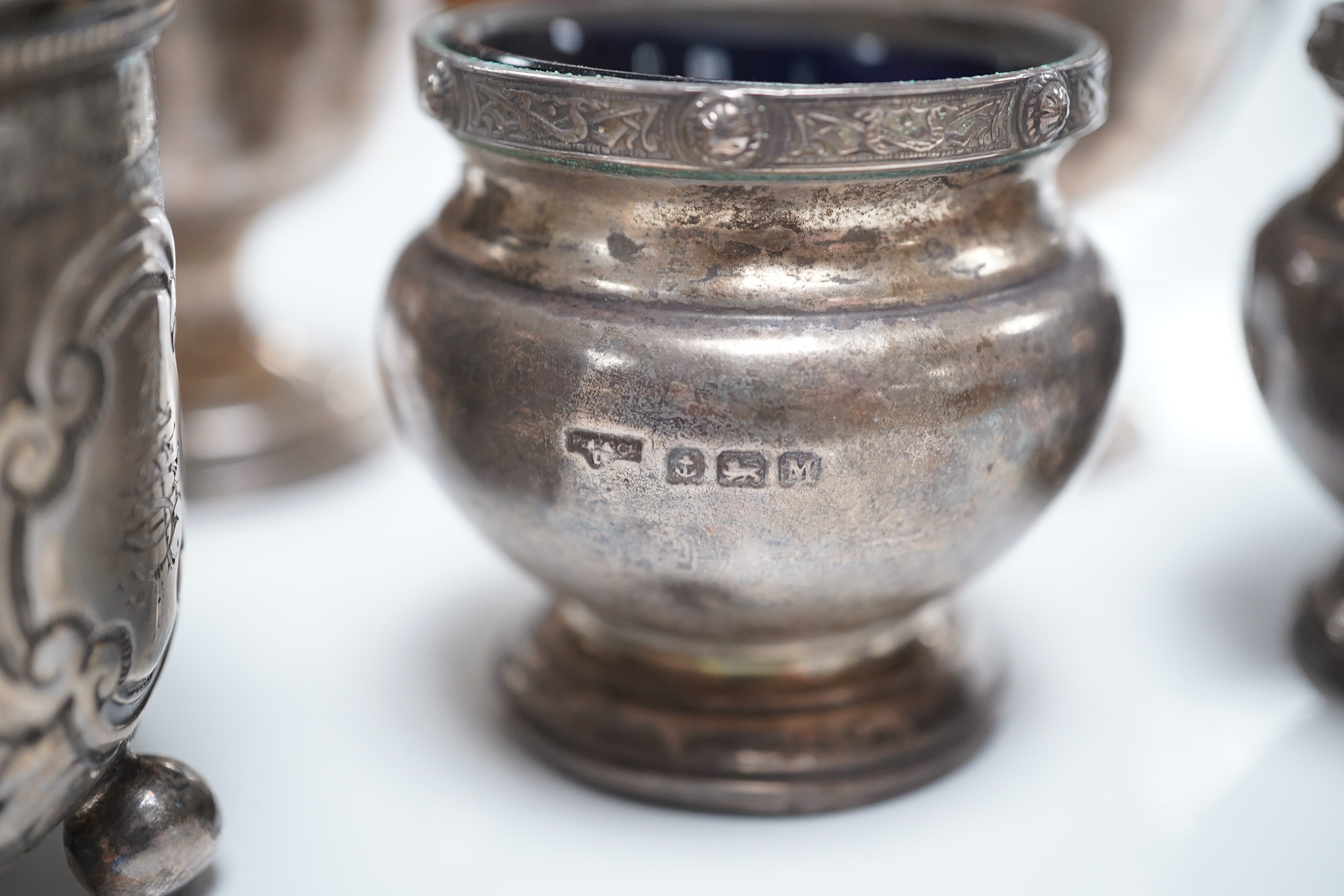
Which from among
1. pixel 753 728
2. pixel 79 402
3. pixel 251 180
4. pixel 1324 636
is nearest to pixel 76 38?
pixel 79 402

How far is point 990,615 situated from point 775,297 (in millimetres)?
381

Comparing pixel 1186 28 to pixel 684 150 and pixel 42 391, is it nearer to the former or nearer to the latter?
pixel 684 150

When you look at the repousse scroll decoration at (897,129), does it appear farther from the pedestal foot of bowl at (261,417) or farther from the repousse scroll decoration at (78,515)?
the pedestal foot of bowl at (261,417)

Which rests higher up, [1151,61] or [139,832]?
[1151,61]

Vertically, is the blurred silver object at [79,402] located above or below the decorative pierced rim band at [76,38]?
below

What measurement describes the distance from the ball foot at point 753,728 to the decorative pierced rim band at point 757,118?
299 millimetres

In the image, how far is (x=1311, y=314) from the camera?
86 cm

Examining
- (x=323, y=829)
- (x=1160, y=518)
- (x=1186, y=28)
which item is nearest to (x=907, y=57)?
(x=1186, y=28)

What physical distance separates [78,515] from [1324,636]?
0.71m

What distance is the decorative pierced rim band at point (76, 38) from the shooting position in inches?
20.9

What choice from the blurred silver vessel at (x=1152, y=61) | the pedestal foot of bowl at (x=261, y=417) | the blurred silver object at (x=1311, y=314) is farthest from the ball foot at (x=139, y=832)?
the blurred silver vessel at (x=1152, y=61)

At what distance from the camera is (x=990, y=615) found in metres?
1.00

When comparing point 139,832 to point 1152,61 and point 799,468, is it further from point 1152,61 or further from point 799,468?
point 1152,61

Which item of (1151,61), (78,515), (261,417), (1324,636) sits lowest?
(261,417)
